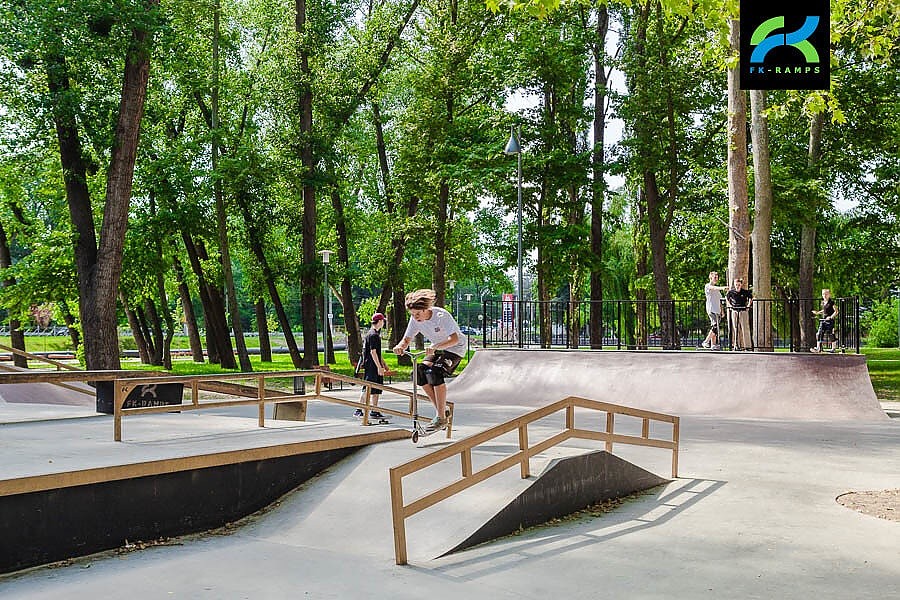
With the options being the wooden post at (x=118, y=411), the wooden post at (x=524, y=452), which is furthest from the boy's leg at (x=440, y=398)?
the wooden post at (x=118, y=411)

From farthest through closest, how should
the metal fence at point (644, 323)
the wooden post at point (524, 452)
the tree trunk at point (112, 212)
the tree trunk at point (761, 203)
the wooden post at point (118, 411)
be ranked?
the tree trunk at point (761, 203) < the metal fence at point (644, 323) < the tree trunk at point (112, 212) < the wooden post at point (118, 411) < the wooden post at point (524, 452)

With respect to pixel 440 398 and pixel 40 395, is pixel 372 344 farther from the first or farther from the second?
pixel 40 395

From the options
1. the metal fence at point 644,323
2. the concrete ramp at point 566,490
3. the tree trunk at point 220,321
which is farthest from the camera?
the tree trunk at point 220,321

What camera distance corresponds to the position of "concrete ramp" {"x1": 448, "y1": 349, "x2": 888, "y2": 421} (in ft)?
57.7

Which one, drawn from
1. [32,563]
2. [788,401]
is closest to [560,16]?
[788,401]

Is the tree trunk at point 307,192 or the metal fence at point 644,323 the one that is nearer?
the metal fence at point 644,323

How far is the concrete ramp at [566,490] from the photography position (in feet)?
25.1

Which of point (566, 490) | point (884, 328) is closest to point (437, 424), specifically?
point (566, 490)

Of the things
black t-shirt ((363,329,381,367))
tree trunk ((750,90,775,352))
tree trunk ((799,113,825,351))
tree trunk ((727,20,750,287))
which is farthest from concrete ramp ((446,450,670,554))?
tree trunk ((799,113,825,351))

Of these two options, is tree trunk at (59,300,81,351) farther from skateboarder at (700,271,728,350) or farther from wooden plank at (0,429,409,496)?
wooden plank at (0,429,409,496)

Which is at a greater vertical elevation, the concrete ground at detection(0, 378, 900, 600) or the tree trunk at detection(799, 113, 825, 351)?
the tree trunk at detection(799, 113, 825, 351)

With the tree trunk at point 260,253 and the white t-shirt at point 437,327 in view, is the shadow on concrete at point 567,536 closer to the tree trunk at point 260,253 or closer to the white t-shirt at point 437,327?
the white t-shirt at point 437,327

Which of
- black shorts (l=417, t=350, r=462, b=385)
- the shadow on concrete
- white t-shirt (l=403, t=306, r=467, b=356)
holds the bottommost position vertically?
the shadow on concrete

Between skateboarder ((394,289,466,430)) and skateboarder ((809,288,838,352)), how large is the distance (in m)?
14.0
